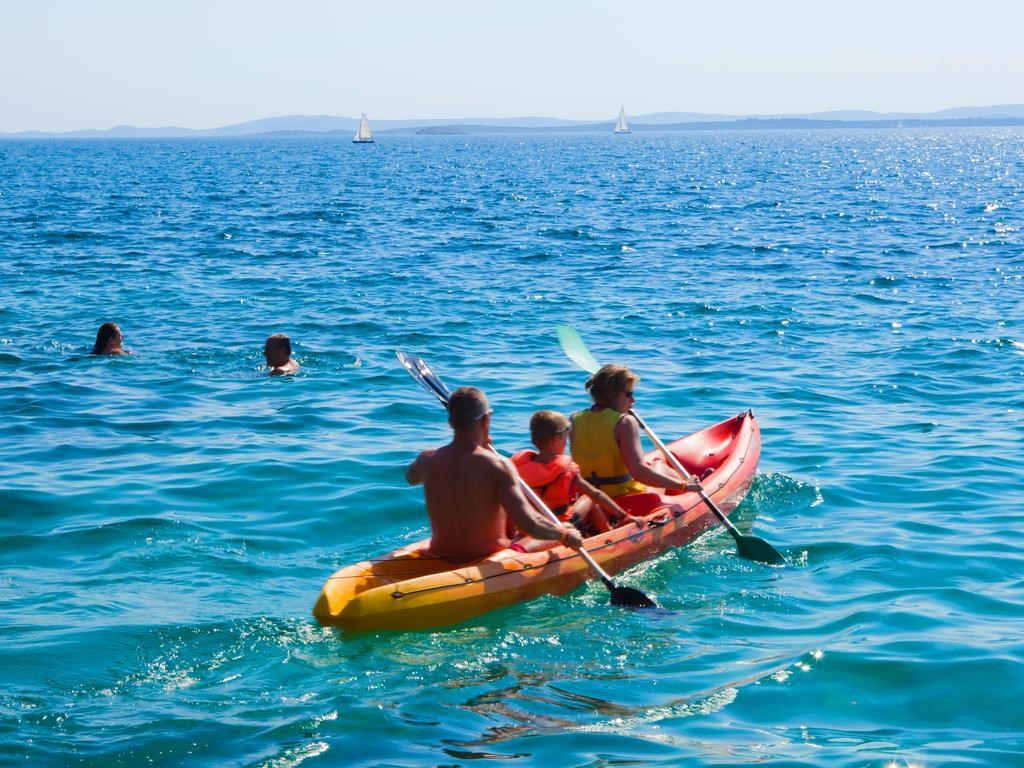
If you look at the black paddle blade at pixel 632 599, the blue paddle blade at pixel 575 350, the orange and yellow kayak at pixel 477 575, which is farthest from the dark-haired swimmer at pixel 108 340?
the black paddle blade at pixel 632 599

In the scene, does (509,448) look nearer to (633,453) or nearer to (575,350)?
(575,350)

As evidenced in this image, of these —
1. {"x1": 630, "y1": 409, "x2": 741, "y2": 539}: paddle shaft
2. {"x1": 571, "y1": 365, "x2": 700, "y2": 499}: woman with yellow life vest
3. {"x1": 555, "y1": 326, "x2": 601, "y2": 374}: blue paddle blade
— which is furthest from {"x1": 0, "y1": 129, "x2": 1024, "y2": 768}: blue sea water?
{"x1": 555, "y1": 326, "x2": 601, "y2": 374}: blue paddle blade

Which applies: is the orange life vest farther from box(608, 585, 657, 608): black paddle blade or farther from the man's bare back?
box(608, 585, 657, 608): black paddle blade

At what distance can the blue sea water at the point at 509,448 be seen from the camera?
608 cm

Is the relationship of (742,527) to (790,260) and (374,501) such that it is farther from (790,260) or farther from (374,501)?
(790,260)

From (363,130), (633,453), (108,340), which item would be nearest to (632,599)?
(633,453)

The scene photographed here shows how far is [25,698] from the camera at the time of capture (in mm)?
6305

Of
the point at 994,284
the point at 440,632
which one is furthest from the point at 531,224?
the point at 440,632

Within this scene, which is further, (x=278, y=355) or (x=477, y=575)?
(x=278, y=355)

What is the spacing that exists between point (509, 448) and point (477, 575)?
392 centimetres

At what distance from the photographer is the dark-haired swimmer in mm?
15117

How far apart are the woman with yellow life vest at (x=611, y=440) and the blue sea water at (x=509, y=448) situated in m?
0.67

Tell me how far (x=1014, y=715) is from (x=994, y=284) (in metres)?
16.9

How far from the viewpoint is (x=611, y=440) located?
29.3 ft
